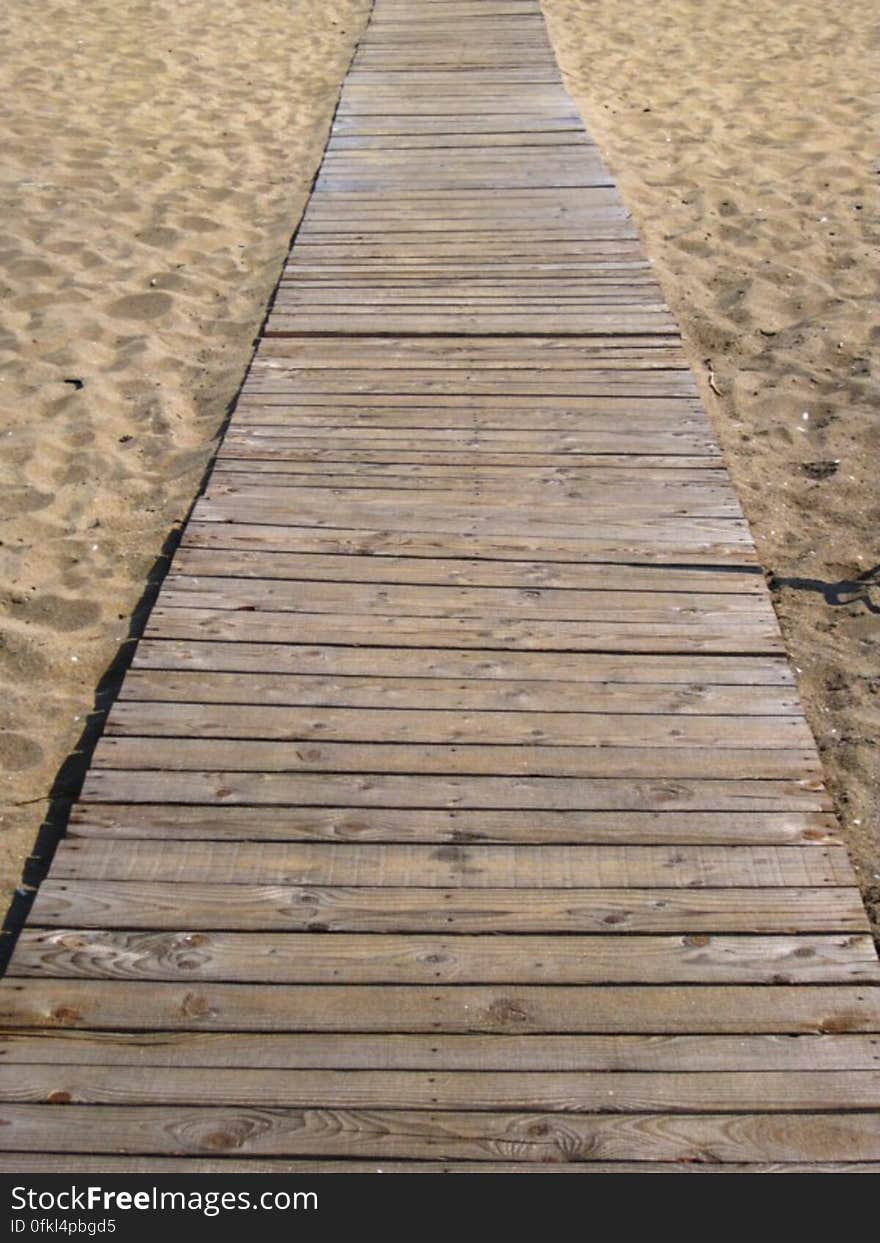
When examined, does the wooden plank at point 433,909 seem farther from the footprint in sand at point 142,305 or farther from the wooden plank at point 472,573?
the footprint in sand at point 142,305

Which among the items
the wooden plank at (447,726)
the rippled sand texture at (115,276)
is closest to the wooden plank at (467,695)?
the wooden plank at (447,726)

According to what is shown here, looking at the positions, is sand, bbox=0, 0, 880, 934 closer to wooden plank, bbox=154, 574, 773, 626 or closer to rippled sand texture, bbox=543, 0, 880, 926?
rippled sand texture, bbox=543, 0, 880, 926

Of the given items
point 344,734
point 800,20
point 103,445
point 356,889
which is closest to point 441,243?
point 103,445

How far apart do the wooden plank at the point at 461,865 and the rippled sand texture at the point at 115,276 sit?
0.36 metres

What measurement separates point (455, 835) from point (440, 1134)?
767 mm

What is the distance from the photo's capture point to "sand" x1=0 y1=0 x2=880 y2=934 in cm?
396

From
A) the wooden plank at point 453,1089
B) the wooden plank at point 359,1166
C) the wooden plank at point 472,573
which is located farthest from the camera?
the wooden plank at point 472,573

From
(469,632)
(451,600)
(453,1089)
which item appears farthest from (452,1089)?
(451,600)

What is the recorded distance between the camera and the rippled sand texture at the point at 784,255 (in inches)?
155

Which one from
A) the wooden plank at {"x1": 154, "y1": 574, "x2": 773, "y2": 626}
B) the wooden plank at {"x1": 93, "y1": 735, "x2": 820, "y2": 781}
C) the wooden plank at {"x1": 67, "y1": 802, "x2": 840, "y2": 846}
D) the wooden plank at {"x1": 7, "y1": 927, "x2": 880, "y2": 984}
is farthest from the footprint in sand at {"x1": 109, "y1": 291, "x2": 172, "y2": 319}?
the wooden plank at {"x1": 7, "y1": 927, "x2": 880, "y2": 984}

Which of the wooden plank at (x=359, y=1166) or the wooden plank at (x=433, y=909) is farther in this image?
the wooden plank at (x=433, y=909)

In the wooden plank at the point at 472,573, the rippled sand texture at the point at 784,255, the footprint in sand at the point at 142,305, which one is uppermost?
the wooden plank at the point at 472,573

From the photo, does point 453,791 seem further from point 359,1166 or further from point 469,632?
point 359,1166

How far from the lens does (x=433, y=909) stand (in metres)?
2.86
